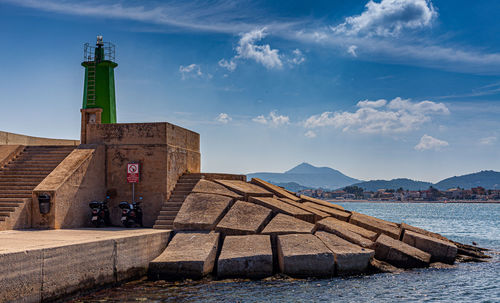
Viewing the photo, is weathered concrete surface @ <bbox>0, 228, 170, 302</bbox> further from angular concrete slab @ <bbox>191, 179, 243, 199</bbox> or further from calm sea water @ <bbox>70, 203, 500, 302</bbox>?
angular concrete slab @ <bbox>191, 179, 243, 199</bbox>

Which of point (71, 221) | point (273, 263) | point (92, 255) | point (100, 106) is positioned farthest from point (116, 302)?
point (100, 106)

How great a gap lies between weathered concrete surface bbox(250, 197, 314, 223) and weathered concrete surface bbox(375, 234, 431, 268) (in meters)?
2.31

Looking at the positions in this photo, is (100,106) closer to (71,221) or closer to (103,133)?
(103,133)

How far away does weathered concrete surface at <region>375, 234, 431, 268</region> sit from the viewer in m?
13.2

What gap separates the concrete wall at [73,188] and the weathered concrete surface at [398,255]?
9225 millimetres

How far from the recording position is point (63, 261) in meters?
8.94

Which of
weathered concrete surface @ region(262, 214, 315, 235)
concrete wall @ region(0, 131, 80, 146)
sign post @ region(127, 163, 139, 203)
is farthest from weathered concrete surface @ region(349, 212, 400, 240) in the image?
concrete wall @ region(0, 131, 80, 146)

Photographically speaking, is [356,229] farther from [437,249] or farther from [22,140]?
[22,140]

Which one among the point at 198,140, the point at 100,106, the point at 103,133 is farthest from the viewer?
the point at 100,106

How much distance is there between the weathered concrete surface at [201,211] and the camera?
43.7 feet

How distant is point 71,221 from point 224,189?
16.5 ft

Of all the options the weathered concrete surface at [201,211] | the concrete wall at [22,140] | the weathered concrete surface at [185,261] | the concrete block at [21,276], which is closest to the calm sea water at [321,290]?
the weathered concrete surface at [185,261]

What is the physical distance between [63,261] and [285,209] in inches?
292

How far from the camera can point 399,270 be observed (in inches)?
508
